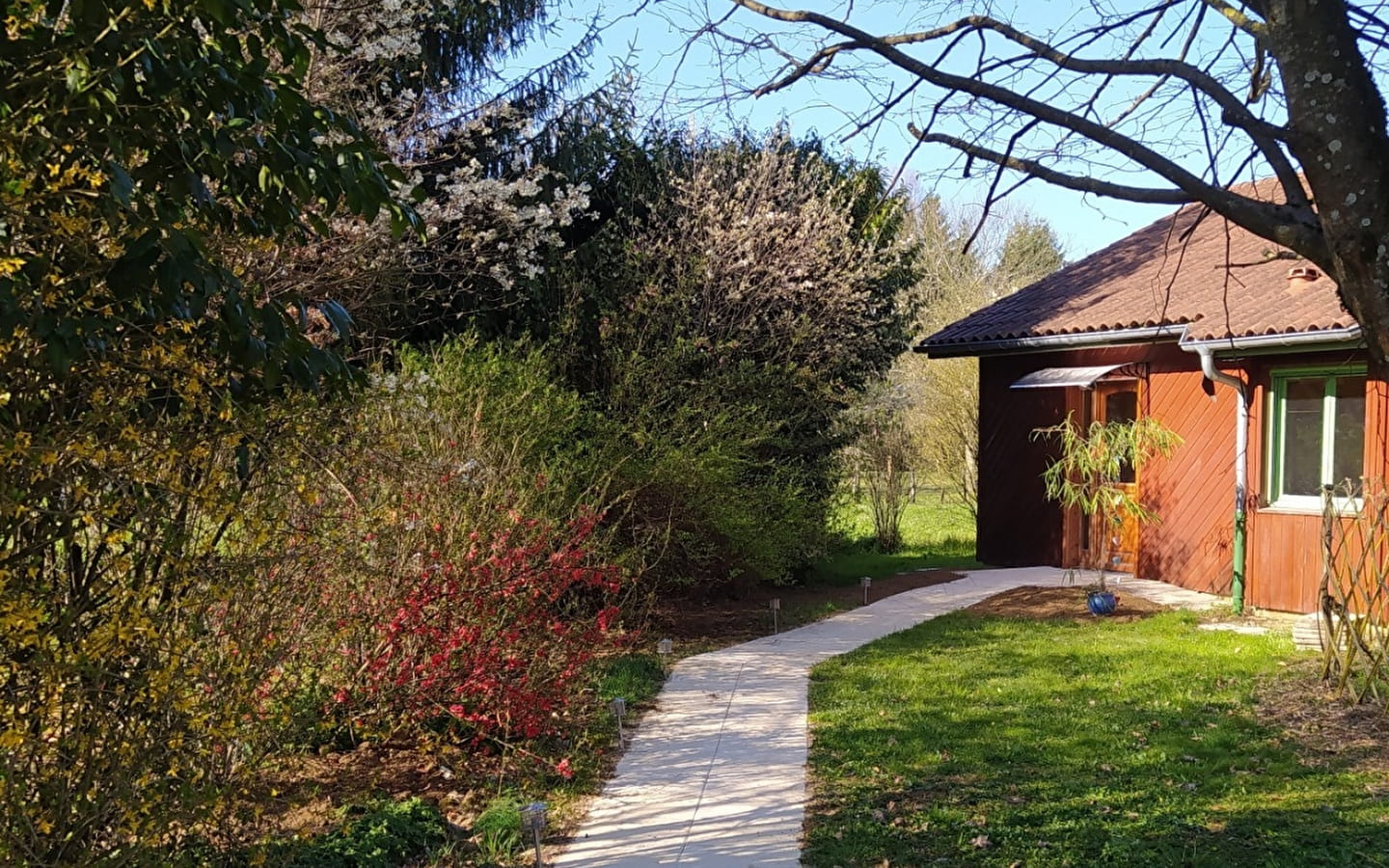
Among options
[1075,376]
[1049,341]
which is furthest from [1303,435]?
[1049,341]

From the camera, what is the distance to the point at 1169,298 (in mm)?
9000

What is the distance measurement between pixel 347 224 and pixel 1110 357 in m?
8.95

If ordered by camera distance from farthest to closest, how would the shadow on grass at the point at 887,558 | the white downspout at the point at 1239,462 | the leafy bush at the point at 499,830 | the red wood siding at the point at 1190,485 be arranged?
the shadow on grass at the point at 887,558 < the red wood siding at the point at 1190,485 < the white downspout at the point at 1239,462 < the leafy bush at the point at 499,830

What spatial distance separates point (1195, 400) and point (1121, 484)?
1459 mm

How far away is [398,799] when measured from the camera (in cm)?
466

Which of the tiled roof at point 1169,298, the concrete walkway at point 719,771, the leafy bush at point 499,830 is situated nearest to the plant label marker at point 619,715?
the concrete walkway at point 719,771

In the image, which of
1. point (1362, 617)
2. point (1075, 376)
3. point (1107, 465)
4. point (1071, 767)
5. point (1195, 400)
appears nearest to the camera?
point (1071, 767)

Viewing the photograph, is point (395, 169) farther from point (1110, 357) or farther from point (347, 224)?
point (1110, 357)

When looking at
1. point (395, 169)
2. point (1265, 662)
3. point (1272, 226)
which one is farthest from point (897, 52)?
point (1265, 662)

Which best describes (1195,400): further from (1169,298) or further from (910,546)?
(910,546)

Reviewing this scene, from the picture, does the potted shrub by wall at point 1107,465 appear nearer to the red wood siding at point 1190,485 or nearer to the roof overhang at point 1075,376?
the red wood siding at point 1190,485

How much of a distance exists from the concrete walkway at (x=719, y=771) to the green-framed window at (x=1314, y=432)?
15.1ft

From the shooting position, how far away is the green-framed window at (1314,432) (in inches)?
358

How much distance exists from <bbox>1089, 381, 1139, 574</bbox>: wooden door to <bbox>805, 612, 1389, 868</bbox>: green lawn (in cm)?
373
